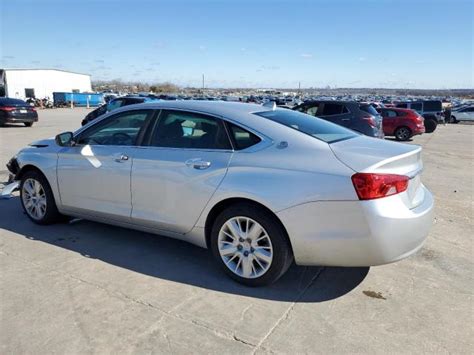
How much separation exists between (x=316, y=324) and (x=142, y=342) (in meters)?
1.26

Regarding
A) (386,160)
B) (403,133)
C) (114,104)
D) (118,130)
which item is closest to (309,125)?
(386,160)

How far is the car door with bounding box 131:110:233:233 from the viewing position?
376 centimetres

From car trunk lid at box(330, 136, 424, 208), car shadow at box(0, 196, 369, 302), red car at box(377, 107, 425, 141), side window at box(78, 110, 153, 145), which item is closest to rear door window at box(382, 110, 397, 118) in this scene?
red car at box(377, 107, 425, 141)

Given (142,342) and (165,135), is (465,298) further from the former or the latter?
(165,135)

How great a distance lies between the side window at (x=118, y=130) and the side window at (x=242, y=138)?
1.04 m

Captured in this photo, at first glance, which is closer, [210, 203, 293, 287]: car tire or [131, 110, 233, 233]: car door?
[210, 203, 293, 287]: car tire

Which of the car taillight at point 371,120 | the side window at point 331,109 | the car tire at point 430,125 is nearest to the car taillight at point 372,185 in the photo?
the car taillight at point 371,120

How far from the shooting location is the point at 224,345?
282 centimetres

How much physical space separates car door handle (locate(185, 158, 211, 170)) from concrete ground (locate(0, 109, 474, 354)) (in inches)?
39.9

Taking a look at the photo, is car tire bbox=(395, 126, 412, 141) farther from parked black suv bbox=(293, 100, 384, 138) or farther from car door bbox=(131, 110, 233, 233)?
car door bbox=(131, 110, 233, 233)

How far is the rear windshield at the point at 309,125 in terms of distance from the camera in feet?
12.5

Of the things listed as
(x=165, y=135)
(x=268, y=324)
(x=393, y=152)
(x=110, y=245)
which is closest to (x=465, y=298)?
(x=393, y=152)

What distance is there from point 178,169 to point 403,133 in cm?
1726

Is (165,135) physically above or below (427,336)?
above
